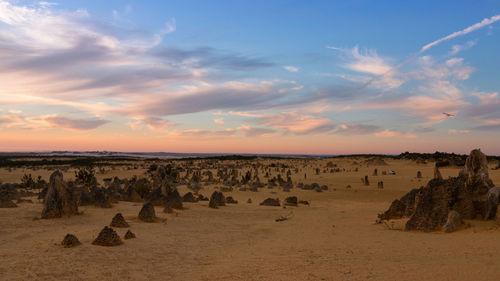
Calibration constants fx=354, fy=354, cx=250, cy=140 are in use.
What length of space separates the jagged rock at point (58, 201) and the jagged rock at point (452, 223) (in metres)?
12.6

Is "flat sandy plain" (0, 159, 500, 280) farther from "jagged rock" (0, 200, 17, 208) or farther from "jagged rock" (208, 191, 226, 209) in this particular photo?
"jagged rock" (208, 191, 226, 209)

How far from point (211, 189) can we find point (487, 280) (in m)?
23.1

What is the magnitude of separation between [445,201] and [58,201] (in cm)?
1302

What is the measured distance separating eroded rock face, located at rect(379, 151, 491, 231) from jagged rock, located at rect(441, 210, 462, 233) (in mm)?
59

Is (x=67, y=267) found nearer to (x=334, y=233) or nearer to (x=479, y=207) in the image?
(x=334, y=233)

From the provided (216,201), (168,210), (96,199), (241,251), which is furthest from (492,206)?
(96,199)

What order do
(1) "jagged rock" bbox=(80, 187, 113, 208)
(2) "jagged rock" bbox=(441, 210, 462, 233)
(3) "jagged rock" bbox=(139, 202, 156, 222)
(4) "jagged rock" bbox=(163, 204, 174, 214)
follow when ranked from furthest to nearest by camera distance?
(1) "jagged rock" bbox=(80, 187, 113, 208) < (4) "jagged rock" bbox=(163, 204, 174, 214) < (3) "jagged rock" bbox=(139, 202, 156, 222) < (2) "jagged rock" bbox=(441, 210, 462, 233)

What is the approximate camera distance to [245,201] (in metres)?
22.2

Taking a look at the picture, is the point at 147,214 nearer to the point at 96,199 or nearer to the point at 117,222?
the point at 117,222

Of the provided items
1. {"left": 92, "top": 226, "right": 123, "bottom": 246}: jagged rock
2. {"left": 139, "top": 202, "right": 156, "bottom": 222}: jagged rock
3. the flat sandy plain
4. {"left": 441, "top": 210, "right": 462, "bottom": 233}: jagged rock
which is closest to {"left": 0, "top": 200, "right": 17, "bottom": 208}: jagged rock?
the flat sandy plain

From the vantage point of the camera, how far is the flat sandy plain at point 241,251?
22.6 ft

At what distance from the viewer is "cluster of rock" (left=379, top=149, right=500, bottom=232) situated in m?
11.2

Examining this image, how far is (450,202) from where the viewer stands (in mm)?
12211

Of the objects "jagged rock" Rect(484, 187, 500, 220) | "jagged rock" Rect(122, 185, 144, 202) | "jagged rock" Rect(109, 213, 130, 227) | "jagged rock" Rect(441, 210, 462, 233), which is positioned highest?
"jagged rock" Rect(484, 187, 500, 220)
